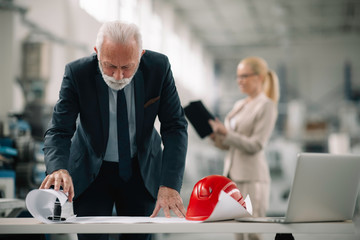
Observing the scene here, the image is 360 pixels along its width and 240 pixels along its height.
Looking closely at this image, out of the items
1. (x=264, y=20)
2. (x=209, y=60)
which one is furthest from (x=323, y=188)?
(x=209, y=60)

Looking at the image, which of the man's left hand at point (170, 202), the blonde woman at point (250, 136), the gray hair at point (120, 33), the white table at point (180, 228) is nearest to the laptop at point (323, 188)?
the white table at point (180, 228)

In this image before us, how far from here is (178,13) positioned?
38.1ft

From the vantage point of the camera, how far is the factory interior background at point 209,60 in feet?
16.6

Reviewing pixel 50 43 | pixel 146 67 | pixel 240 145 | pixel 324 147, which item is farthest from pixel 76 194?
pixel 324 147

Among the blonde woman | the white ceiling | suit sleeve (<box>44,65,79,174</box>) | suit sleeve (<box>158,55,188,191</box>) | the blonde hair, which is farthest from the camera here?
the white ceiling

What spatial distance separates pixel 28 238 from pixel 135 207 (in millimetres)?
403

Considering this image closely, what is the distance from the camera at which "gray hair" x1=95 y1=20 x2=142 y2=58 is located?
144 centimetres

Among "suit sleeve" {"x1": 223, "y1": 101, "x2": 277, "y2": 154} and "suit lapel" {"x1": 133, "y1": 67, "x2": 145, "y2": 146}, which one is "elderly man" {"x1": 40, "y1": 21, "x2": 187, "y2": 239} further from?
"suit sleeve" {"x1": 223, "y1": 101, "x2": 277, "y2": 154}

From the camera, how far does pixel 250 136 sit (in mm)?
3018

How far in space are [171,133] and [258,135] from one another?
4.67 feet

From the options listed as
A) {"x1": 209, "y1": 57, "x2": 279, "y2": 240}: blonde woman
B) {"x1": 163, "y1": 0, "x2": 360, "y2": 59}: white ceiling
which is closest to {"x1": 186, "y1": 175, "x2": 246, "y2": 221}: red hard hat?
{"x1": 209, "y1": 57, "x2": 279, "y2": 240}: blonde woman

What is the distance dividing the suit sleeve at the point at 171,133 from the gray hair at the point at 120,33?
0.20 m

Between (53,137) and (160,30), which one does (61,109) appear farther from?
(160,30)

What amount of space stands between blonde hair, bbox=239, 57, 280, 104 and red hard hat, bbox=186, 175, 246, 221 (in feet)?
6.03
